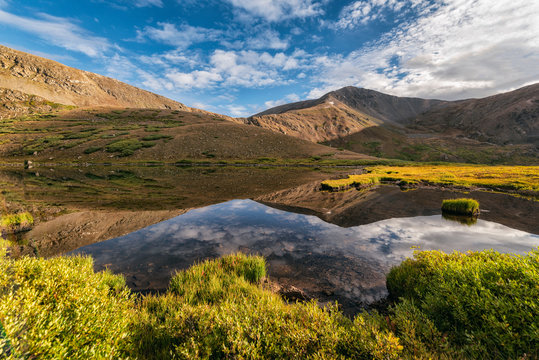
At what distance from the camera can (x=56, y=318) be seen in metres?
3.30

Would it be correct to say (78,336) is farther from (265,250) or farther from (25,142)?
(25,142)

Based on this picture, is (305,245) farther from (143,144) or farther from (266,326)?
(143,144)

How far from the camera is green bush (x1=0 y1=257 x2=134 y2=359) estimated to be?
9.36 ft

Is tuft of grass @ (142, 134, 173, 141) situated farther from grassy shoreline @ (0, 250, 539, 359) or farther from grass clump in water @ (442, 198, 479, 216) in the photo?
grassy shoreline @ (0, 250, 539, 359)

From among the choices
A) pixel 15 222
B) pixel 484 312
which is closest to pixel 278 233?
pixel 484 312

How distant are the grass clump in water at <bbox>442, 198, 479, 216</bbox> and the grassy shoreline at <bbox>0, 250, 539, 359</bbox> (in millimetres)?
20703

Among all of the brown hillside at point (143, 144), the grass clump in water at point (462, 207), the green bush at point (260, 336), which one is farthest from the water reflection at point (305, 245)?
the brown hillside at point (143, 144)

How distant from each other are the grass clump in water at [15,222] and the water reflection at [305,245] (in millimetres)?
7570

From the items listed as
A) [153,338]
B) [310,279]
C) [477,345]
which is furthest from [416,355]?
[310,279]

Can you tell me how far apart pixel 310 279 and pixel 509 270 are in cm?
682

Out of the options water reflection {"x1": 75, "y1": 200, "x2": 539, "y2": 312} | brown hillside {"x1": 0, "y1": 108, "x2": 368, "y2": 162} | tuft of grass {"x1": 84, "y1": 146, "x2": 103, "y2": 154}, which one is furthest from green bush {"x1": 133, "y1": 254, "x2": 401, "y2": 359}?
tuft of grass {"x1": 84, "y1": 146, "x2": 103, "y2": 154}

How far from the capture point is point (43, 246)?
512 inches

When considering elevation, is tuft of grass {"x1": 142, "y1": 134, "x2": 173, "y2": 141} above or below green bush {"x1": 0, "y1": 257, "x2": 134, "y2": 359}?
above

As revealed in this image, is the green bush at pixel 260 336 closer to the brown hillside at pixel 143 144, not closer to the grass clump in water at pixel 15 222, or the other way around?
the grass clump in water at pixel 15 222
